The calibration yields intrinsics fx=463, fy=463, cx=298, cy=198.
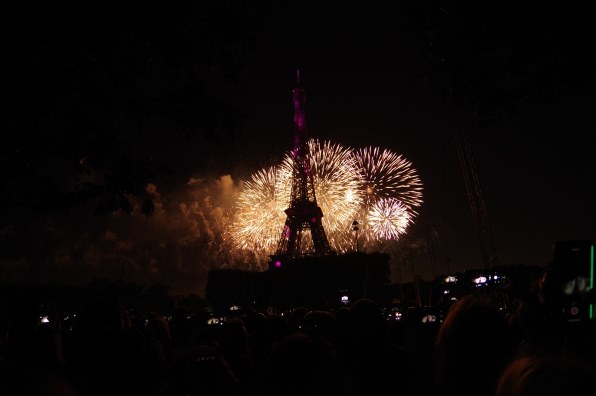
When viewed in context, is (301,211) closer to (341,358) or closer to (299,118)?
(299,118)

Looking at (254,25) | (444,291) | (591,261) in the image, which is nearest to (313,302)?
(444,291)

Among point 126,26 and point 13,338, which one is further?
point 126,26

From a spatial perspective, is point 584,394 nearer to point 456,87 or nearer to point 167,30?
point 456,87

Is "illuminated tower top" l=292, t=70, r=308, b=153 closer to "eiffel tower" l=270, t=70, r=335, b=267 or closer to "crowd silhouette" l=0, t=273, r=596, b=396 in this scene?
"eiffel tower" l=270, t=70, r=335, b=267

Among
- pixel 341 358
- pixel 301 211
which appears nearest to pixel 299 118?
pixel 301 211

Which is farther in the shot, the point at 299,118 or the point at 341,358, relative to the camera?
the point at 299,118
